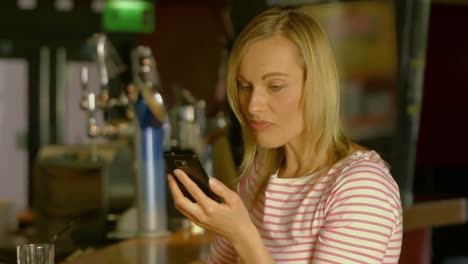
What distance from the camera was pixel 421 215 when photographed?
136 inches

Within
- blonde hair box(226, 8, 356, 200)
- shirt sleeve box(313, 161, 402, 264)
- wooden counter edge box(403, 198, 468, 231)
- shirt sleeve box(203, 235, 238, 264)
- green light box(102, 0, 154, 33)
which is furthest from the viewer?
green light box(102, 0, 154, 33)

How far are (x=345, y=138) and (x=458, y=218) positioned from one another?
86.5 inches

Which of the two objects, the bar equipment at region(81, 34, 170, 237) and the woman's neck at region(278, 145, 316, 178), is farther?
the bar equipment at region(81, 34, 170, 237)

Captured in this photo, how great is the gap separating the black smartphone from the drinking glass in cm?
31

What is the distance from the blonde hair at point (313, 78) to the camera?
5.19 ft

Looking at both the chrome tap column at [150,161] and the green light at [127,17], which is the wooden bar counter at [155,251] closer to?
the chrome tap column at [150,161]

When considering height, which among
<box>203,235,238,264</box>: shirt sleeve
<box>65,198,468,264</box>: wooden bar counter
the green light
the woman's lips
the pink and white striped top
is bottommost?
<box>65,198,468,264</box>: wooden bar counter

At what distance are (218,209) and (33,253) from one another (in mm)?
409

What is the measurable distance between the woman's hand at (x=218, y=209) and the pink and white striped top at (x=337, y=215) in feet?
0.46

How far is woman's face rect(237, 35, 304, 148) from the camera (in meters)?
1.59

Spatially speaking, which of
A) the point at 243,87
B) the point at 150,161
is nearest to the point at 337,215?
the point at 243,87

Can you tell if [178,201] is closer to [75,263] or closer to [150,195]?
[75,263]

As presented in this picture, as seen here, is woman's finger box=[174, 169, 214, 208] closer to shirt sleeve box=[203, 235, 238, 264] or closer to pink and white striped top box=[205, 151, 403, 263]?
pink and white striped top box=[205, 151, 403, 263]

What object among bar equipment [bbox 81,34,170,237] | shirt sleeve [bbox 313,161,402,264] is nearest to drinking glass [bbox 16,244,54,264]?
shirt sleeve [bbox 313,161,402,264]
